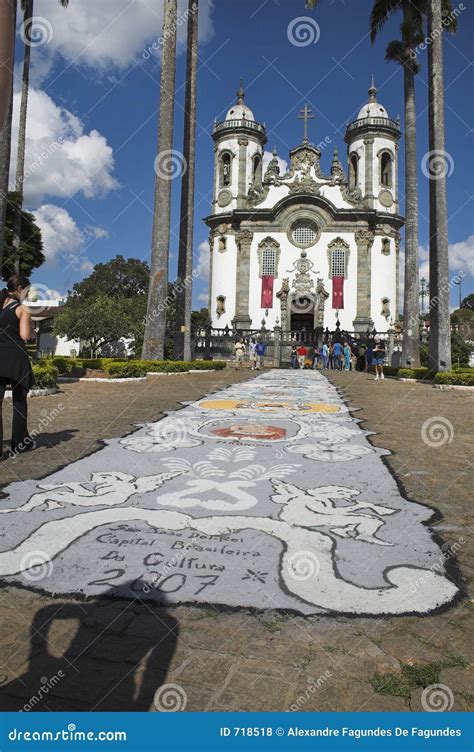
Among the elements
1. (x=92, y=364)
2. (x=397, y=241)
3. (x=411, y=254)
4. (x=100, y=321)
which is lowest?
(x=92, y=364)

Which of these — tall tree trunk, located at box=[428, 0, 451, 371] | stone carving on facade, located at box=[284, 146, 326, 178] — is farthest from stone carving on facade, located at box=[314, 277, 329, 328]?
tall tree trunk, located at box=[428, 0, 451, 371]

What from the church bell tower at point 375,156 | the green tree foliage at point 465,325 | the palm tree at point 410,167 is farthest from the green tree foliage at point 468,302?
the palm tree at point 410,167

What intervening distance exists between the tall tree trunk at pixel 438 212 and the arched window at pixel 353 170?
26.7 m

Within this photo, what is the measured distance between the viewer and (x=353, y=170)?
43406 millimetres

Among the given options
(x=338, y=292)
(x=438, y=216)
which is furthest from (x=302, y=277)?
(x=438, y=216)

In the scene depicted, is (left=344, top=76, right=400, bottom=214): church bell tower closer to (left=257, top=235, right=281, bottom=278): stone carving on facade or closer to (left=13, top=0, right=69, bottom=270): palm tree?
(left=257, top=235, right=281, bottom=278): stone carving on facade

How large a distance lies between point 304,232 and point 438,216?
26.3 m

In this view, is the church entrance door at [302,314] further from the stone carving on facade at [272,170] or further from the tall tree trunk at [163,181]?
the tall tree trunk at [163,181]

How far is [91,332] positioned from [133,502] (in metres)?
33.6

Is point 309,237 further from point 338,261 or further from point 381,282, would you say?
point 381,282

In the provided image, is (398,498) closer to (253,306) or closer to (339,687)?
(339,687)

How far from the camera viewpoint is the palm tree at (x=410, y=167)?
64.5 feet

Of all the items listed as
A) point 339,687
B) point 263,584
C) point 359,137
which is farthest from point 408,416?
point 359,137

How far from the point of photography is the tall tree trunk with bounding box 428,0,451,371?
15.8 meters
